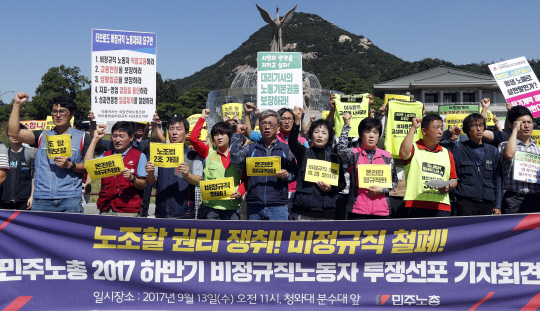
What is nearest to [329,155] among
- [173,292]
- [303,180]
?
[303,180]

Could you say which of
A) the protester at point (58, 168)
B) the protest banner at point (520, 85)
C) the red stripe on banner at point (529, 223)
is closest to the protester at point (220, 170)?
the protester at point (58, 168)

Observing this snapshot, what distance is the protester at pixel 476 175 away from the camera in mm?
4551

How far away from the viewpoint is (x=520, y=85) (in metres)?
6.47

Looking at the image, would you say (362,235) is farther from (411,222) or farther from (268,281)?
(268,281)

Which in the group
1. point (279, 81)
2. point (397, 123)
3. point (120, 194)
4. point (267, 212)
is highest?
point (279, 81)

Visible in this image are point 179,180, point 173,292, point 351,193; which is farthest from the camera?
point 179,180

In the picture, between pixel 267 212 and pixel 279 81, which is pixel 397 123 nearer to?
pixel 267 212

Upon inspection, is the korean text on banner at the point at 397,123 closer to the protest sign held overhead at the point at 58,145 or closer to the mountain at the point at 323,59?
the protest sign held overhead at the point at 58,145

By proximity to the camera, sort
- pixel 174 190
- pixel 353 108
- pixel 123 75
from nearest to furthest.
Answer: pixel 174 190 < pixel 123 75 < pixel 353 108

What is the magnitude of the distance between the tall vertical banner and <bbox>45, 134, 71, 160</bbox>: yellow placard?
108 centimetres

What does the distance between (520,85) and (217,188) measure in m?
4.93

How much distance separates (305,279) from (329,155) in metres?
1.36

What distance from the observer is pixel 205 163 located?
15.9 feet

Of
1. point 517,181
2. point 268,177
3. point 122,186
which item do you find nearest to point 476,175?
point 517,181
